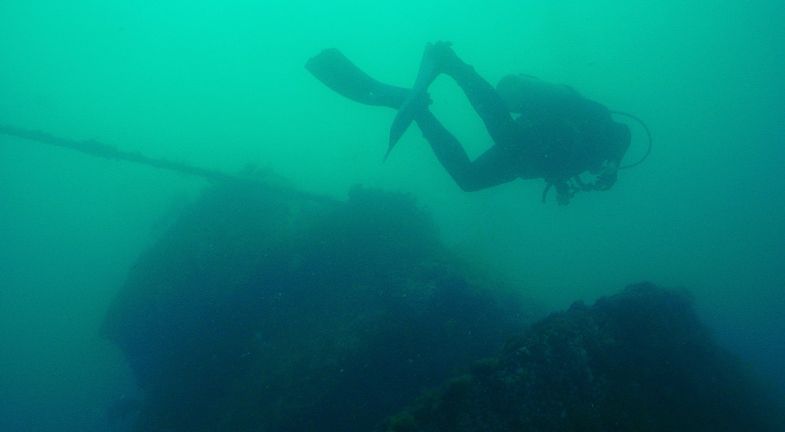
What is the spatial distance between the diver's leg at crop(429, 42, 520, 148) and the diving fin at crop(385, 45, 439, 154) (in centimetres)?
22

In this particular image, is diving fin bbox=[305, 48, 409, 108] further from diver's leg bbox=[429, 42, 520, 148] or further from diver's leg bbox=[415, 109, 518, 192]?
diver's leg bbox=[429, 42, 520, 148]

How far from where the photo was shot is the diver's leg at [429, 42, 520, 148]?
17.7ft

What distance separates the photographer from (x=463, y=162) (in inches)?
229

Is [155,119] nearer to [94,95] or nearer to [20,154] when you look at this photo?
[20,154]

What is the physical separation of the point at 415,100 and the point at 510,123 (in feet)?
3.76

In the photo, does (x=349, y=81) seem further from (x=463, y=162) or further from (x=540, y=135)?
Answer: (x=540, y=135)

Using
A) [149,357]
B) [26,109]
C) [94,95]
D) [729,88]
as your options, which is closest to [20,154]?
[26,109]

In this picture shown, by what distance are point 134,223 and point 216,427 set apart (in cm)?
4593

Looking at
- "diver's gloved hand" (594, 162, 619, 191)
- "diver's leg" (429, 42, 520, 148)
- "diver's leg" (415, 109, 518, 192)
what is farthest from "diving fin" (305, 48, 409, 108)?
"diver's gloved hand" (594, 162, 619, 191)

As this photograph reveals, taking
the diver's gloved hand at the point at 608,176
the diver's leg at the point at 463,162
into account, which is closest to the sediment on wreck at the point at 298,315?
the diver's leg at the point at 463,162

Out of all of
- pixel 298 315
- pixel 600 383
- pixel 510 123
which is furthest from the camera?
pixel 298 315

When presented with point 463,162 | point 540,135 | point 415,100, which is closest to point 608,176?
point 540,135

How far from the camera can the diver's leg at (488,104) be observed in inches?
212

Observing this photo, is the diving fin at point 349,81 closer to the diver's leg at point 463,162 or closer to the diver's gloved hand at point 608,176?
the diver's leg at point 463,162
